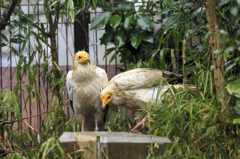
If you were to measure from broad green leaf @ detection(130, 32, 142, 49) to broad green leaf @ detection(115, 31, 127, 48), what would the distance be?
10 centimetres

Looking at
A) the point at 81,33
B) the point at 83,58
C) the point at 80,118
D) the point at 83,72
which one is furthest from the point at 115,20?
the point at 80,118

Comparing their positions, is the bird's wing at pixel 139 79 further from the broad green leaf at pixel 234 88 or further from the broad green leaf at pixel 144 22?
the broad green leaf at pixel 234 88

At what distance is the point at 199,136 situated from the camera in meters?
2.08

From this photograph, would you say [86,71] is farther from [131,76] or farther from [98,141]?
[98,141]

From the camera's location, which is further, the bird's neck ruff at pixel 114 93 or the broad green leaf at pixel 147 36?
the broad green leaf at pixel 147 36

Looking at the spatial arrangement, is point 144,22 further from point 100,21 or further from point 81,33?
point 81,33

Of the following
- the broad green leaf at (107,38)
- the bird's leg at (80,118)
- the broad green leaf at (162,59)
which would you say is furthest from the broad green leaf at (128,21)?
the bird's leg at (80,118)

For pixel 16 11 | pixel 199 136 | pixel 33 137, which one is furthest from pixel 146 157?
pixel 16 11

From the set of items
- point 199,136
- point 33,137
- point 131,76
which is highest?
point 131,76

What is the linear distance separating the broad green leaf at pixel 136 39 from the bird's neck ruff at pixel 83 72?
63 cm

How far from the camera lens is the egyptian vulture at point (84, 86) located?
3.06m

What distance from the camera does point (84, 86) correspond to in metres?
3.12

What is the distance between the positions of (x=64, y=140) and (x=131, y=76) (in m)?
1.28

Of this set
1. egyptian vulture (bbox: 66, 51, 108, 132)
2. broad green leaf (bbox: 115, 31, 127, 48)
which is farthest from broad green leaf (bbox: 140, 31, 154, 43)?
egyptian vulture (bbox: 66, 51, 108, 132)
